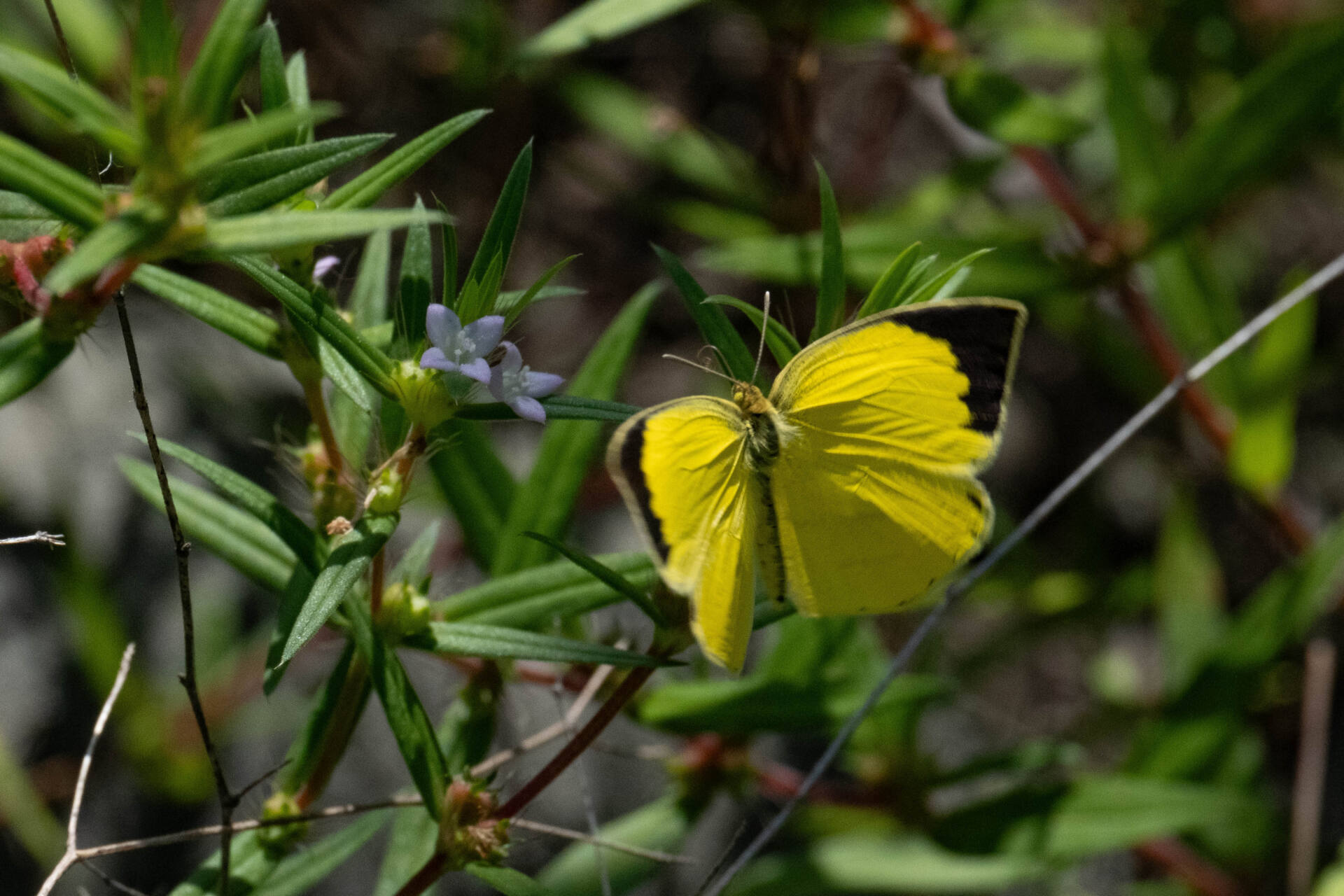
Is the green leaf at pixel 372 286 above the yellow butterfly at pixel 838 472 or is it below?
above

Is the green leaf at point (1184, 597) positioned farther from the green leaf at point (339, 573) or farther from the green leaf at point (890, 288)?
the green leaf at point (339, 573)

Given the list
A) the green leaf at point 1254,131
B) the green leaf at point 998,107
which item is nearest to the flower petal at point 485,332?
the green leaf at point 998,107

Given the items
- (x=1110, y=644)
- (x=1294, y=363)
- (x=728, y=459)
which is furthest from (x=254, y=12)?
(x=1110, y=644)

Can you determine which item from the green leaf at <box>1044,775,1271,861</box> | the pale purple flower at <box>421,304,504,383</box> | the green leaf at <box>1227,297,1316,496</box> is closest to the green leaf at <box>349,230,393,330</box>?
the pale purple flower at <box>421,304,504,383</box>

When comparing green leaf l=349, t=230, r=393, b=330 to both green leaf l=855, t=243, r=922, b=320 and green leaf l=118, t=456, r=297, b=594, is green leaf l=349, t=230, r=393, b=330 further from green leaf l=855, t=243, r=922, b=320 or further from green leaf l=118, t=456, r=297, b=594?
green leaf l=855, t=243, r=922, b=320

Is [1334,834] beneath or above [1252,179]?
beneath

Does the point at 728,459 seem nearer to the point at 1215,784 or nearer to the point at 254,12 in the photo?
the point at 254,12
